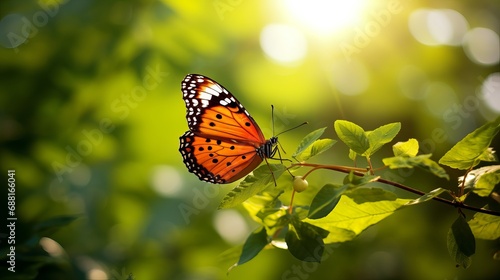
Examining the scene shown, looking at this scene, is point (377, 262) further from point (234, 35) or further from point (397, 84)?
point (234, 35)

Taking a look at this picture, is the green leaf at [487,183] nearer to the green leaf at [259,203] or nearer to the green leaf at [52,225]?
the green leaf at [259,203]

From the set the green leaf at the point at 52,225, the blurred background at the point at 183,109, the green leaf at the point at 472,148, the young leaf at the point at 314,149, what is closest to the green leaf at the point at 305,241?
the young leaf at the point at 314,149

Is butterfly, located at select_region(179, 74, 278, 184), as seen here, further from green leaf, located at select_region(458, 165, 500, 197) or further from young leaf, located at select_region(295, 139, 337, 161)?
green leaf, located at select_region(458, 165, 500, 197)

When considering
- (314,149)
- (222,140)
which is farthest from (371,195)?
(222,140)

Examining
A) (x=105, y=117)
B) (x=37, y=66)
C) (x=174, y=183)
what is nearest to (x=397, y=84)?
(x=174, y=183)

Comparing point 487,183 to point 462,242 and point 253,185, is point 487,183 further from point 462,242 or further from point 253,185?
point 253,185

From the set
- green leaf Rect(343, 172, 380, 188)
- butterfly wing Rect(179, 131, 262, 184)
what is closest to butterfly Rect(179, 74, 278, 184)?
butterfly wing Rect(179, 131, 262, 184)
